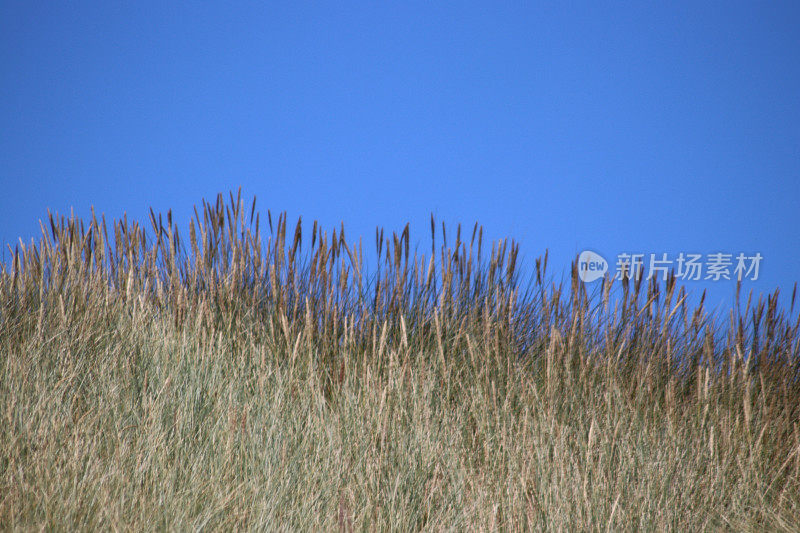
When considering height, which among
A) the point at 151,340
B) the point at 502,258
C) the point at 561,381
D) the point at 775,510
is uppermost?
the point at 502,258

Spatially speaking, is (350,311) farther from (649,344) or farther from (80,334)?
(649,344)

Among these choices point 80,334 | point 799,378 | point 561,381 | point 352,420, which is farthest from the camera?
point 799,378

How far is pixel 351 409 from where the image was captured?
8.09 feet

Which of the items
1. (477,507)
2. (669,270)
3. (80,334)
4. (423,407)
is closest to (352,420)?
(423,407)

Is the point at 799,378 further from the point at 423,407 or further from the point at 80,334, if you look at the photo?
the point at 80,334

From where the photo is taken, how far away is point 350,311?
354 centimetres

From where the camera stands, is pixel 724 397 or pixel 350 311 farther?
pixel 350 311

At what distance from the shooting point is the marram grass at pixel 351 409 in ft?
6.48

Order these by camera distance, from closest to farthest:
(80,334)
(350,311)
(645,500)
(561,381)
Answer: (645,500) → (80,334) → (561,381) → (350,311)

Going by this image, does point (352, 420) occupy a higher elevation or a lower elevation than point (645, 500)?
higher

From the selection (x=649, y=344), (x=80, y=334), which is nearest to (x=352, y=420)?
(x=80, y=334)

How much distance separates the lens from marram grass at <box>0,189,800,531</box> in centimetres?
198

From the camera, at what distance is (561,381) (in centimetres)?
313

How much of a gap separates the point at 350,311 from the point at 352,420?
1127 mm
